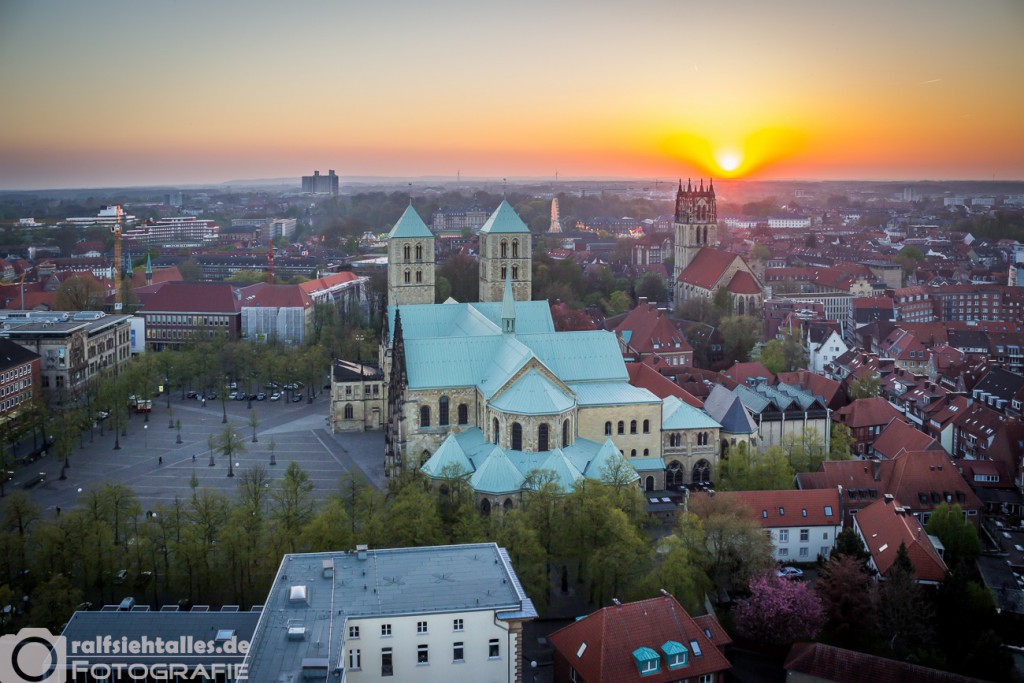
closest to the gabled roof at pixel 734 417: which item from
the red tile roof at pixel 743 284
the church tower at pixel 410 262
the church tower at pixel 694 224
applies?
the church tower at pixel 410 262

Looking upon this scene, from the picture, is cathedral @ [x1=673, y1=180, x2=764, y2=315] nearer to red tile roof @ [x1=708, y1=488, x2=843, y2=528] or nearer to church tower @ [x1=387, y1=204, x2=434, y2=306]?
church tower @ [x1=387, y1=204, x2=434, y2=306]

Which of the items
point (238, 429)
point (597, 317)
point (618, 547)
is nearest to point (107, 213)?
point (597, 317)

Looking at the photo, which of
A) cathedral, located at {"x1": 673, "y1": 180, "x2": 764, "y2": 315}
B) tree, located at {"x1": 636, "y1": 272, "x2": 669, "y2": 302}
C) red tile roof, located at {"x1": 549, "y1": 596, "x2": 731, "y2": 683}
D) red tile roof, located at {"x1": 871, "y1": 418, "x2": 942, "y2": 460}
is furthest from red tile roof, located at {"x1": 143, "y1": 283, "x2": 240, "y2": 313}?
red tile roof, located at {"x1": 549, "y1": 596, "x2": 731, "y2": 683}

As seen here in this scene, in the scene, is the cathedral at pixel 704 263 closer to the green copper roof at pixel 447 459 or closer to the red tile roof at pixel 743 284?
the red tile roof at pixel 743 284

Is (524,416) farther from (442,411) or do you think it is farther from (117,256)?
(117,256)

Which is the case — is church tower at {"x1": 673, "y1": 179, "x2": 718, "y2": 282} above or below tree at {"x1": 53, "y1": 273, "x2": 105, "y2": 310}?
above

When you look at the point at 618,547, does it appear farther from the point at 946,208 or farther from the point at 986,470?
the point at 946,208
